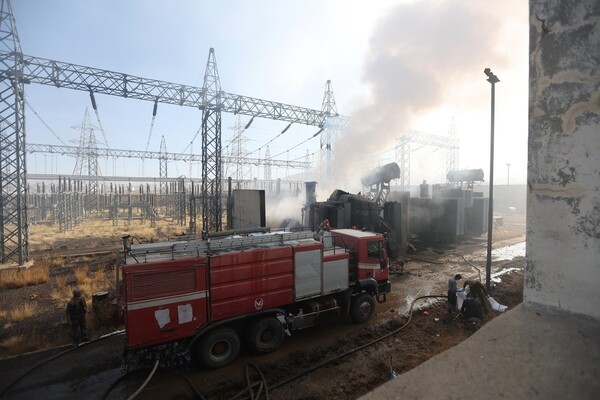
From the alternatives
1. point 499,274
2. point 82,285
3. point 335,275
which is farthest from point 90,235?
point 499,274

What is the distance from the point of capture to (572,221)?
160cm

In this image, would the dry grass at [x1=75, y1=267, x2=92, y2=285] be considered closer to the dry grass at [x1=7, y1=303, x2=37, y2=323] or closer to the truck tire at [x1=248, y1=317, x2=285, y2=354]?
the dry grass at [x1=7, y1=303, x2=37, y2=323]

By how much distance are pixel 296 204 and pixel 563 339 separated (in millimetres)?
24873

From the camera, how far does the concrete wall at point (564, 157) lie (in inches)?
61.1

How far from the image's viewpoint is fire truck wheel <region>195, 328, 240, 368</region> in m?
6.38

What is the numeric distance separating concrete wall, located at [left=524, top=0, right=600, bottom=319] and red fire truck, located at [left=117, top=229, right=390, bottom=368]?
19.0 feet

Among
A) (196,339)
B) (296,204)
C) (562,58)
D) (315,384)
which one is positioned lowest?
(315,384)

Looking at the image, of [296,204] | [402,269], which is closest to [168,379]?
[402,269]

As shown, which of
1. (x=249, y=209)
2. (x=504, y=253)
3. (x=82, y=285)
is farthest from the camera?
(x=504, y=253)

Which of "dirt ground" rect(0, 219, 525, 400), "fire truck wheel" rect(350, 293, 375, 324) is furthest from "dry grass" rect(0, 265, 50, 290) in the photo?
"fire truck wheel" rect(350, 293, 375, 324)

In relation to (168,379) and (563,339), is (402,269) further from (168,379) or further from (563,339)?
(563,339)

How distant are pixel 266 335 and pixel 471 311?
5845 millimetres

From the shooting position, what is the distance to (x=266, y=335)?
7.22m

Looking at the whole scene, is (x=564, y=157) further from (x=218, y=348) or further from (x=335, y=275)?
(x=335, y=275)
